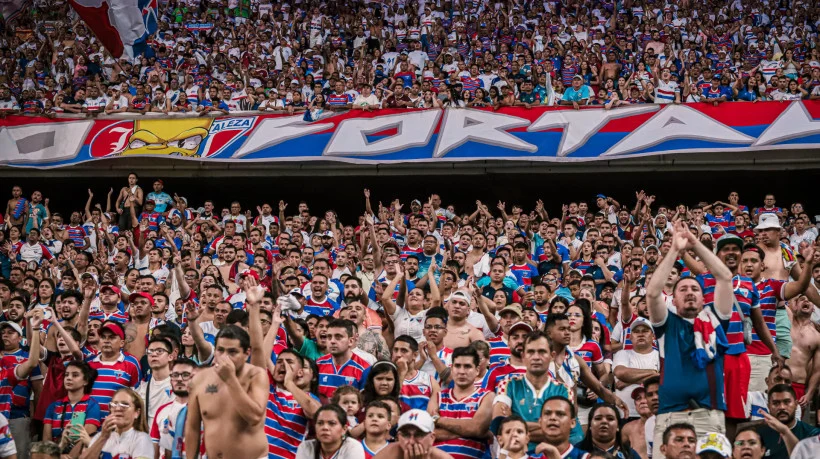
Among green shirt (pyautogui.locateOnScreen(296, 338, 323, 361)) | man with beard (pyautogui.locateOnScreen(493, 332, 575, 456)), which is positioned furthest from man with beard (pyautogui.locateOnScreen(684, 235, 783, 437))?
green shirt (pyautogui.locateOnScreen(296, 338, 323, 361))

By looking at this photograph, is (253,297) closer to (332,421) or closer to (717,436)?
(332,421)

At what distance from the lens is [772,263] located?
8938 millimetres

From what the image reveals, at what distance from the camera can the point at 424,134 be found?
56.1 feet

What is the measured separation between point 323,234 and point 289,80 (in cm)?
582

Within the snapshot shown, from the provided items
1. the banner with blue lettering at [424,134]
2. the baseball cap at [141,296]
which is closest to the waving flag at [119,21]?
the banner with blue lettering at [424,134]

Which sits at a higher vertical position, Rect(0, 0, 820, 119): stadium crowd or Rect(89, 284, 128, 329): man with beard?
Rect(0, 0, 820, 119): stadium crowd

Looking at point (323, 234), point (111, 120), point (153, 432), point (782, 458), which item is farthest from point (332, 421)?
point (111, 120)

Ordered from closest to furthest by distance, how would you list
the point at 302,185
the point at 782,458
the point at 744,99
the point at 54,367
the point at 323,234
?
1. the point at 782,458
2. the point at 54,367
3. the point at 323,234
4. the point at 744,99
5. the point at 302,185

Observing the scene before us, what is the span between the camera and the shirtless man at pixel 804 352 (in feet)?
27.0

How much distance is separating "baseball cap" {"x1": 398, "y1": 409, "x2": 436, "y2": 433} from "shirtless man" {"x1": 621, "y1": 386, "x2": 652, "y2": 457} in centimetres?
214

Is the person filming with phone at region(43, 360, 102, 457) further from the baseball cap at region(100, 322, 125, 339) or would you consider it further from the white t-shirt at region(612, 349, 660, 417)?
the white t-shirt at region(612, 349, 660, 417)

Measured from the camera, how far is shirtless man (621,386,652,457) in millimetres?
7270

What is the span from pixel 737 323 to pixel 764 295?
218cm

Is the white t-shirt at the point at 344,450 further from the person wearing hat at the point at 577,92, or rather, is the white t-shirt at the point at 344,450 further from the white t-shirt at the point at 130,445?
the person wearing hat at the point at 577,92
